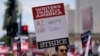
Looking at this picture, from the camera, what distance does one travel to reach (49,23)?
14.6 feet

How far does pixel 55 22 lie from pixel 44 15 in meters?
0.16

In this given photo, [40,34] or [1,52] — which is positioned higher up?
[40,34]

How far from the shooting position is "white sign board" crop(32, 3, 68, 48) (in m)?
4.39

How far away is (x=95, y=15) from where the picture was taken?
19.8 m

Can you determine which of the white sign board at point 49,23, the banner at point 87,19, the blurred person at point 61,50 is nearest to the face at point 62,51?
the blurred person at point 61,50

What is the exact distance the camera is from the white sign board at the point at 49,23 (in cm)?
439

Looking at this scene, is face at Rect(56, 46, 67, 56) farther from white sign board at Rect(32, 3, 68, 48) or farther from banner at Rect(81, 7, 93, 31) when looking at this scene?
banner at Rect(81, 7, 93, 31)

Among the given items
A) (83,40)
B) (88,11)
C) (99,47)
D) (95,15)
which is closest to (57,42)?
(83,40)

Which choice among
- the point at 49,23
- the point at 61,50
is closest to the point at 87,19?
the point at 49,23

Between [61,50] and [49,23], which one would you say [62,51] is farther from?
→ [49,23]

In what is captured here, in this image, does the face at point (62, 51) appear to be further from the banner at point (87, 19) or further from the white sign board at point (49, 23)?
the banner at point (87, 19)

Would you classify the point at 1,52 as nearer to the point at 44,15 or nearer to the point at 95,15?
the point at 44,15

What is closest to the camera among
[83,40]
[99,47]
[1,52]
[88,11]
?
[83,40]

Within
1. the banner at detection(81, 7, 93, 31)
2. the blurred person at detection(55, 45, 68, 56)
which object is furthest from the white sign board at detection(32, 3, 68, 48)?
the banner at detection(81, 7, 93, 31)
